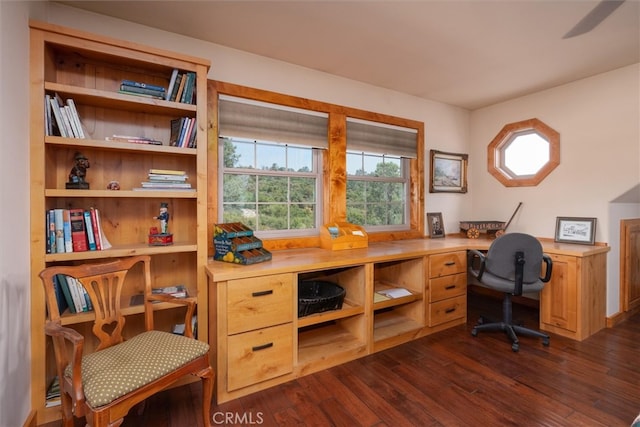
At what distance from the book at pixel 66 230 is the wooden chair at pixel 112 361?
286 mm

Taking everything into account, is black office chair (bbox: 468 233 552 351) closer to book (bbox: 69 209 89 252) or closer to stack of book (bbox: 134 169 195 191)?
stack of book (bbox: 134 169 195 191)

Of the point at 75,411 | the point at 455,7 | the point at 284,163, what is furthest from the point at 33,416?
the point at 455,7

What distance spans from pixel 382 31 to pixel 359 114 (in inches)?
36.2

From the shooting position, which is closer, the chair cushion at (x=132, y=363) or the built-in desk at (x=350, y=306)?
the chair cushion at (x=132, y=363)

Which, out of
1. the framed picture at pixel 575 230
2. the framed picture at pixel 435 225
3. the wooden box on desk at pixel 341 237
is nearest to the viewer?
the wooden box on desk at pixel 341 237

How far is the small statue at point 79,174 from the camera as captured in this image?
5.77 ft

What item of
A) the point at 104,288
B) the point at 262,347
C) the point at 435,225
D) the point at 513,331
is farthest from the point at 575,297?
the point at 104,288

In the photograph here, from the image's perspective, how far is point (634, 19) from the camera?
6.58 ft

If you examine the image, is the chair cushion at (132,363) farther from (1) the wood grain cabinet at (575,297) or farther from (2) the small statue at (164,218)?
(1) the wood grain cabinet at (575,297)

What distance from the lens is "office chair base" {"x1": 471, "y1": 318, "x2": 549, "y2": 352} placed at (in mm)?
2411

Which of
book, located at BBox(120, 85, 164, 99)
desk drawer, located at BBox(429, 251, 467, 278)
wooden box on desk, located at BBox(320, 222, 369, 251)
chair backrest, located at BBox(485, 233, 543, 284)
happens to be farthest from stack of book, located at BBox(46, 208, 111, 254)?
chair backrest, located at BBox(485, 233, 543, 284)

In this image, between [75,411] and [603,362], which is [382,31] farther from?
[603,362]

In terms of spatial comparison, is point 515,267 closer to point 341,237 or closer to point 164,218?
point 341,237

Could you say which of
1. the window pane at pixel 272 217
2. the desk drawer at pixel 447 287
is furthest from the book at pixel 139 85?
the desk drawer at pixel 447 287
